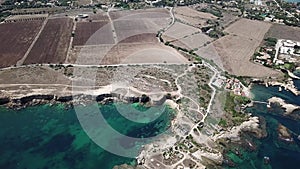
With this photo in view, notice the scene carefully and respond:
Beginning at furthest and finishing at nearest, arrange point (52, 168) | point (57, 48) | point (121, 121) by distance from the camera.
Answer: point (57, 48) → point (121, 121) → point (52, 168)

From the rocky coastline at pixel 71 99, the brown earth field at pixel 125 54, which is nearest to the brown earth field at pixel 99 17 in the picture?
the brown earth field at pixel 125 54

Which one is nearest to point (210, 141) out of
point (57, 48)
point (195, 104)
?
point (195, 104)

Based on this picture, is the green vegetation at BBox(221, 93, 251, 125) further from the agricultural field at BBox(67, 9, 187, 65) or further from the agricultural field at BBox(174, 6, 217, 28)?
the agricultural field at BBox(174, 6, 217, 28)

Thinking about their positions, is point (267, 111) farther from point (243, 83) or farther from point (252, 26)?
point (252, 26)

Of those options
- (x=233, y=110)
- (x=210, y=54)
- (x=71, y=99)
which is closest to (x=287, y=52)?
(x=210, y=54)

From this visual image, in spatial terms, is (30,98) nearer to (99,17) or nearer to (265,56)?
(99,17)

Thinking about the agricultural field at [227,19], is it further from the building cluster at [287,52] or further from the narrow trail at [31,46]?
the narrow trail at [31,46]
